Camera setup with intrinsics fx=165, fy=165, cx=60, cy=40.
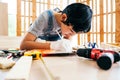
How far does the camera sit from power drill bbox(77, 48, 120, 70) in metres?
0.49

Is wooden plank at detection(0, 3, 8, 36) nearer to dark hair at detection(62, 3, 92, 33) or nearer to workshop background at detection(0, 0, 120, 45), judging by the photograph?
workshop background at detection(0, 0, 120, 45)

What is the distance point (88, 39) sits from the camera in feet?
11.1

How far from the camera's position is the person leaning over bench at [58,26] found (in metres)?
0.97

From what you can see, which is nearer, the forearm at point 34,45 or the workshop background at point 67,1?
the forearm at point 34,45

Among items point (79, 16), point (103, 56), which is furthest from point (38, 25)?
point (103, 56)

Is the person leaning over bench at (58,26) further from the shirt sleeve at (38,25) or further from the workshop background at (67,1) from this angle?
the workshop background at (67,1)

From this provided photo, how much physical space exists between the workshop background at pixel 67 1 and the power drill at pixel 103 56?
5.83 ft

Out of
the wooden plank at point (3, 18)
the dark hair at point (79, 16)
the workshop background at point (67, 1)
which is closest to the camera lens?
the dark hair at point (79, 16)

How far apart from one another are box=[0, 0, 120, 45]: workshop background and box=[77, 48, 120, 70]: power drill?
1.78m

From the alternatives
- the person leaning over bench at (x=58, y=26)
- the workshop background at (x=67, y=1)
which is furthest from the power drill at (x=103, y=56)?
the workshop background at (x=67, y=1)

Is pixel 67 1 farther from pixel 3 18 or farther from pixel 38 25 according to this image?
pixel 38 25

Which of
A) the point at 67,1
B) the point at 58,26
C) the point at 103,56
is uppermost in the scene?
the point at 67,1

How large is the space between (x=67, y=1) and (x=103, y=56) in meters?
3.55

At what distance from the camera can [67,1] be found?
3.92 metres
